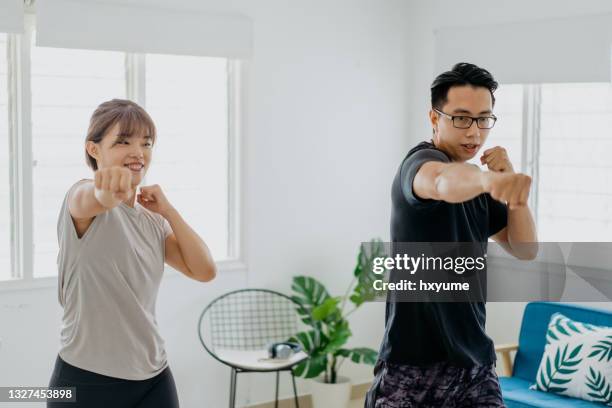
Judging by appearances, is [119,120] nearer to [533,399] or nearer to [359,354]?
[533,399]

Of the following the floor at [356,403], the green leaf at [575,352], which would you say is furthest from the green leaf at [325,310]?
the green leaf at [575,352]

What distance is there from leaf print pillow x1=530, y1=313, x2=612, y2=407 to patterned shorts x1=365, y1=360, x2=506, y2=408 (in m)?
1.54

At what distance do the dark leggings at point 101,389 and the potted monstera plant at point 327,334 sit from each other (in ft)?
6.67

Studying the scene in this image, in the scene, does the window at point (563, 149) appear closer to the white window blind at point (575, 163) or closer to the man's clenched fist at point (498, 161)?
the white window blind at point (575, 163)

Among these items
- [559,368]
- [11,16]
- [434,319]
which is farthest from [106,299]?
[559,368]

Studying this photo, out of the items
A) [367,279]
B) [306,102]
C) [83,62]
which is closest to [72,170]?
[83,62]

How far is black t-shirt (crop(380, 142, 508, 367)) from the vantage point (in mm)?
2010

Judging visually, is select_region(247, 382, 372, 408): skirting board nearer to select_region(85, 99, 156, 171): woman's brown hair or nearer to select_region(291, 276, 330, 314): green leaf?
select_region(291, 276, 330, 314): green leaf

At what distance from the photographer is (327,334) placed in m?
4.49

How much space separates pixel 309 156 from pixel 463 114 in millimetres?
2470

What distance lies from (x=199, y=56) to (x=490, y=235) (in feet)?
7.13

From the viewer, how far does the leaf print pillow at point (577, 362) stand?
11.3 ft

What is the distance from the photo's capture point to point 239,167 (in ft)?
13.9

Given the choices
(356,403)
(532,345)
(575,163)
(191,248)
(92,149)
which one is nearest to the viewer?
(92,149)
